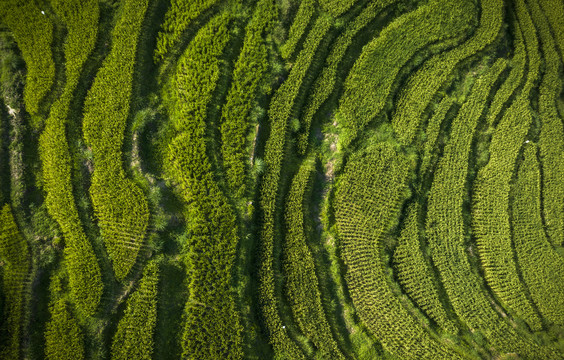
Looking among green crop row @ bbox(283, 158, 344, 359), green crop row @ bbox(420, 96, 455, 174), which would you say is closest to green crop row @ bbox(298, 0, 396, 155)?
green crop row @ bbox(283, 158, 344, 359)

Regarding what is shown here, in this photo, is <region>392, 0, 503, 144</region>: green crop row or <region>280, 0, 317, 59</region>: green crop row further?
<region>392, 0, 503, 144</region>: green crop row

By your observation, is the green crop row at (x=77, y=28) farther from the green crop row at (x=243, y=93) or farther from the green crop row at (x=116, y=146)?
the green crop row at (x=243, y=93)

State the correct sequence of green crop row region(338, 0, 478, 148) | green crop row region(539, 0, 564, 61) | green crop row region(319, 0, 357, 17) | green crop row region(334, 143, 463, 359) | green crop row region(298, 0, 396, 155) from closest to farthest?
green crop row region(334, 143, 463, 359), green crop row region(298, 0, 396, 155), green crop row region(319, 0, 357, 17), green crop row region(338, 0, 478, 148), green crop row region(539, 0, 564, 61)

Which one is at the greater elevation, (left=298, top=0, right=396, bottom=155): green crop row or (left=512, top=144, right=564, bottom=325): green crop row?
(left=298, top=0, right=396, bottom=155): green crop row

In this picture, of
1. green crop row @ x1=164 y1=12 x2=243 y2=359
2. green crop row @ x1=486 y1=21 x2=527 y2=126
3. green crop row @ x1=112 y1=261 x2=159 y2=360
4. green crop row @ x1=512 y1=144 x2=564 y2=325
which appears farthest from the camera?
green crop row @ x1=486 y1=21 x2=527 y2=126

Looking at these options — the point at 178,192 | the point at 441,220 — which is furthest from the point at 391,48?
the point at 178,192

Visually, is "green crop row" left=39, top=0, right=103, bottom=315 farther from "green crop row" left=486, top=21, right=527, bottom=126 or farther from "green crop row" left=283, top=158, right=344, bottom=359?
"green crop row" left=486, top=21, right=527, bottom=126

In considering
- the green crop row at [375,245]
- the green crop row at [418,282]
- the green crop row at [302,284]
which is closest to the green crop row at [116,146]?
the green crop row at [302,284]
